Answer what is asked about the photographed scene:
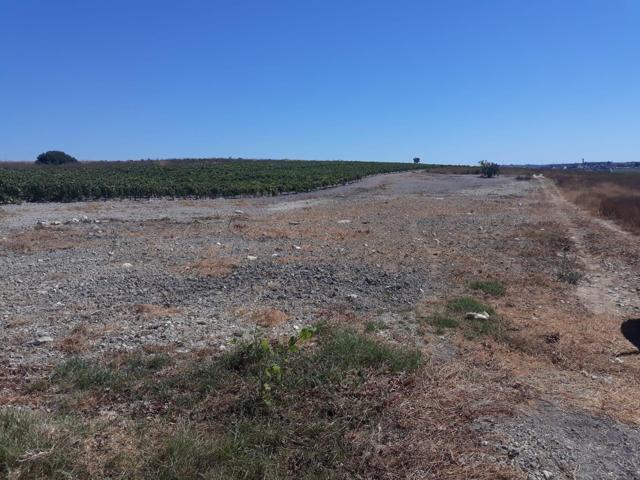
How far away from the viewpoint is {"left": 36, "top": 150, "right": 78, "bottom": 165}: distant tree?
7194 cm

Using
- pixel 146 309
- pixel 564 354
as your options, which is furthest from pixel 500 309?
pixel 146 309

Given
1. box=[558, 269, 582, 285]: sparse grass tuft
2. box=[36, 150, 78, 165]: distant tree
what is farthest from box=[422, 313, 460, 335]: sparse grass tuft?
box=[36, 150, 78, 165]: distant tree

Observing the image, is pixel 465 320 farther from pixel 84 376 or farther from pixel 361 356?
pixel 84 376

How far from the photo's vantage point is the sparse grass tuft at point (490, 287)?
8.37 m

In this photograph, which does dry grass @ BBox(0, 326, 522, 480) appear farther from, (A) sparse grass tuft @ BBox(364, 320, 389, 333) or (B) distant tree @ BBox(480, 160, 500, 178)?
(B) distant tree @ BBox(480, 160, 500, 178)

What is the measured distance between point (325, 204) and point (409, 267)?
15.5m

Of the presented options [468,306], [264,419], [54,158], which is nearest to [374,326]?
[468,306]

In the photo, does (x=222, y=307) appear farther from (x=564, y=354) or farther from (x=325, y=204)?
(x=325, y=204)

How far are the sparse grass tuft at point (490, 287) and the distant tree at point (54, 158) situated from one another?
73.2m

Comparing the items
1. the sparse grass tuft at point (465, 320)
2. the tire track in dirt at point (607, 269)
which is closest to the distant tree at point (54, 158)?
the tire track in dirt at point (607, 269)

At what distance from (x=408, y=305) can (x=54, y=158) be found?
75624mm

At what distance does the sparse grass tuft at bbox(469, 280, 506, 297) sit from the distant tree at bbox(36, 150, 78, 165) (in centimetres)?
7323

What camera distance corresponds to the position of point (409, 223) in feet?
56.9

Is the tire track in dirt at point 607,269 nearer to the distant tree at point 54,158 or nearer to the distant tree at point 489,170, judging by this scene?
the distant tree at point 489,170
